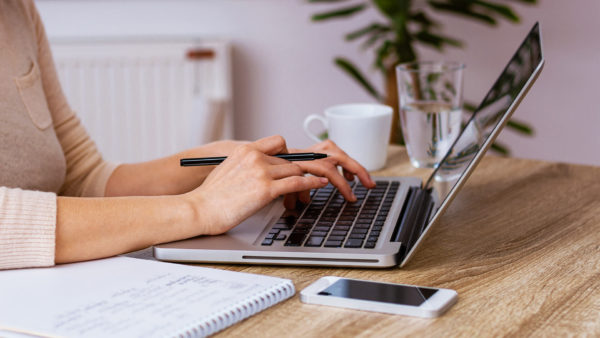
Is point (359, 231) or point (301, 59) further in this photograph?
point (301, 59)

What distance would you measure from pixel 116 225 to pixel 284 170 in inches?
8.0

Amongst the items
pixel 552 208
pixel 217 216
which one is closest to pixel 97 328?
pixel 217 216

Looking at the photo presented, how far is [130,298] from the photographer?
64cm

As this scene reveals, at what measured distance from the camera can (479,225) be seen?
35.6 inches

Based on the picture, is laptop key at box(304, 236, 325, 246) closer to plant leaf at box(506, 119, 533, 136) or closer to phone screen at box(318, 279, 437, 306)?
phone screen at box(318, 279, 437, 306)

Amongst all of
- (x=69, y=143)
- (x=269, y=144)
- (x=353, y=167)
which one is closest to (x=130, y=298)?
(x=269, y=144)

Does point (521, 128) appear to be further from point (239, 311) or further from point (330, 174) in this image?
point (239, 311)

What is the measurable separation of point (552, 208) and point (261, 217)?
1.29 ft

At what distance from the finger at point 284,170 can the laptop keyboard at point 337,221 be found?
0.17 ft

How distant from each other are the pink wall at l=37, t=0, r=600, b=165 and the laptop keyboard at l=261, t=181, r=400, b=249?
1.67m

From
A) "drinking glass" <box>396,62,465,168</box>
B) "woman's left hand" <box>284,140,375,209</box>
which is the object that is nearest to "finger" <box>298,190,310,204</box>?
"woman's left hand" <box>284,140,375,209</box>

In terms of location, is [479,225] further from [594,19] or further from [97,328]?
[594,19]

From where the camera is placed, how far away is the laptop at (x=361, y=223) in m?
0.73

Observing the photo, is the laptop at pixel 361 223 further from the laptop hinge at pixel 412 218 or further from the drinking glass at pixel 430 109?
the drinking glass at pixel 430 109
